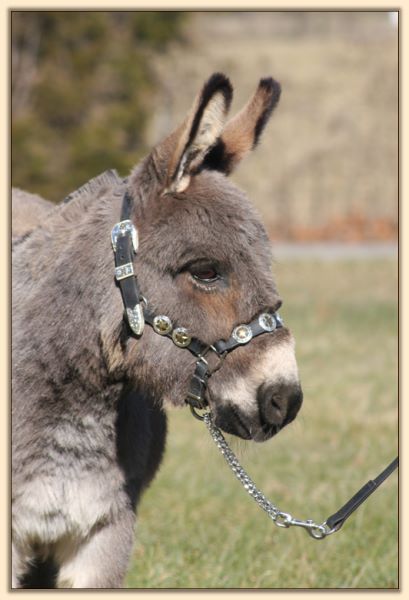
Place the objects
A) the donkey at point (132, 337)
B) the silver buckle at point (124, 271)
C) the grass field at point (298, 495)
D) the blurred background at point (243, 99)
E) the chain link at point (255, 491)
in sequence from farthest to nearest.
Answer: the blurred background at point (243, 99) < the grass field at point (298, 495) < the chain link at point (255, 491) < the silver buckle at point (124, 271) < the donkey at point (132, 337)

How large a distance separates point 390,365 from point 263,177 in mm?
16726

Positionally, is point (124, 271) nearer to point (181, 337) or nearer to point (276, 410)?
point (181, 337)

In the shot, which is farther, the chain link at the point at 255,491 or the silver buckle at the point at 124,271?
the chain link at the point at 255,491

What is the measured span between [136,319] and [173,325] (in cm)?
14

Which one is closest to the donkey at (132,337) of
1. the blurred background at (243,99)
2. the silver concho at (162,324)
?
the silver concho at (162,324)

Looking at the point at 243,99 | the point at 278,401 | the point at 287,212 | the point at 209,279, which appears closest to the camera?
the point at 278,401

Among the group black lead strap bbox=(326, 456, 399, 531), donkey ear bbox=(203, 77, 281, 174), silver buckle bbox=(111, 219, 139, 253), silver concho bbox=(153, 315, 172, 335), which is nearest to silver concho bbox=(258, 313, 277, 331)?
silver concho bbox=(153, 315, 172, 335)

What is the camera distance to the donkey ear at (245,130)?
3600 millimetres

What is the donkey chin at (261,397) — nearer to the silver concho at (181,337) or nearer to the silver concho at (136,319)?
the silver concho at (181,337)

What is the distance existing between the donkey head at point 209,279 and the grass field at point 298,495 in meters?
0.43

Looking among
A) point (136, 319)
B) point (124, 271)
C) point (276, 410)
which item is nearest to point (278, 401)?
point (276, 410)

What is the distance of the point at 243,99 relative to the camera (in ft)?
81.6

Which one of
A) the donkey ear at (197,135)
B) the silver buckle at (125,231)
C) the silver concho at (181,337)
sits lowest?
the silver concho at (181,337)

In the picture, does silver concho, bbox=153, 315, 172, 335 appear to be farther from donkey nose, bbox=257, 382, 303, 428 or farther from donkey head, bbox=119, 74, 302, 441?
donkey nose, bbox=257, 382, 303, 428
